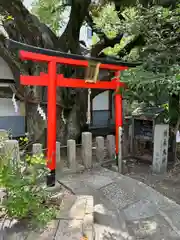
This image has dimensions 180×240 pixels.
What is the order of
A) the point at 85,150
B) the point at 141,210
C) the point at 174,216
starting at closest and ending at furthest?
the point at 174,216 → the point at 141,210 → the point at 85,150

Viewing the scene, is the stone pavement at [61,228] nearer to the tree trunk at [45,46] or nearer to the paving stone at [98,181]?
the paving stone at [98,181]

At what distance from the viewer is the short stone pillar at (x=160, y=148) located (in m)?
5.64

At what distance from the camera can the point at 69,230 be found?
9.82 feet

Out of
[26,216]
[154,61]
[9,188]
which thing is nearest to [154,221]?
[26,216]

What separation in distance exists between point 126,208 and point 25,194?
1.82m

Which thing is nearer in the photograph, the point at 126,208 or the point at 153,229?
the point at 153,229

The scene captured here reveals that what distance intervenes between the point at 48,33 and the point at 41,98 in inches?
74.7

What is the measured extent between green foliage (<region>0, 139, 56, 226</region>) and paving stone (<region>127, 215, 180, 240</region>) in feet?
3.95

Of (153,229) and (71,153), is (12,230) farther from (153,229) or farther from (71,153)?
(71,153)

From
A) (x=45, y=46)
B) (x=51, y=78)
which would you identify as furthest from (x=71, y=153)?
(x=45, y=46)

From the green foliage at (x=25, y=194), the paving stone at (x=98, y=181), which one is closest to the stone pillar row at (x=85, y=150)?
the paving stone at (x=98, y=181)

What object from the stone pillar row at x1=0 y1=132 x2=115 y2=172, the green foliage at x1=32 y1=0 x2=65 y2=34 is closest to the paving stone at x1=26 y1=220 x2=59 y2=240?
the stone pillar row at x1=0 y1=132 x2=115 y2=172

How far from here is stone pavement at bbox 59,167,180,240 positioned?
339cm

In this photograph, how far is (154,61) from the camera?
511 centimetres
